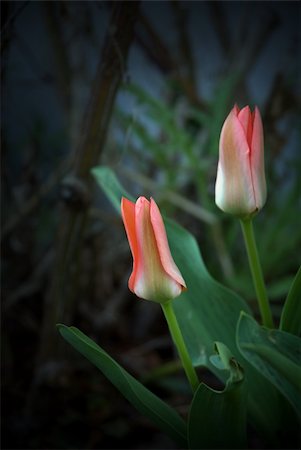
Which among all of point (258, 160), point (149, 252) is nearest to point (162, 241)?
point (149, 252)

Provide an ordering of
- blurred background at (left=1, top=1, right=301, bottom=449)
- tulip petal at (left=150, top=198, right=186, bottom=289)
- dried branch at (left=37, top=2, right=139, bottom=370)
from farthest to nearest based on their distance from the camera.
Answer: blurred background at (left=1, top=1, right=301, bottom=449), dried branch at (left=37, top=2, right=139, bottom=370), tulip petal at (left=150, top=198, right=186, bottom=289)

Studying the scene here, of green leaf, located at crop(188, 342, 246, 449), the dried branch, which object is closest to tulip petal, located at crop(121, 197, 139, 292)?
green leaf, located at crop(188, 342, 246, 449)

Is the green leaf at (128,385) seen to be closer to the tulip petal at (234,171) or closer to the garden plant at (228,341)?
the garden plant at (228,341)

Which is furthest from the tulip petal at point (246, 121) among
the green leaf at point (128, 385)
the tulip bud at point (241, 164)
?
the green leaf at point (128, 385)

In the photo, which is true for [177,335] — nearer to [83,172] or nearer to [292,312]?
[292,312]

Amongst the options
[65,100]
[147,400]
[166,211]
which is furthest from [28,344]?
[147,400]

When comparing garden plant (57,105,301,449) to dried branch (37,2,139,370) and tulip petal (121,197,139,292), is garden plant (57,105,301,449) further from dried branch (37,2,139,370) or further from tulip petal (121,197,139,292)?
dried branch (37,2,139,370)

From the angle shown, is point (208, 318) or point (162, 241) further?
point (208, 318)
